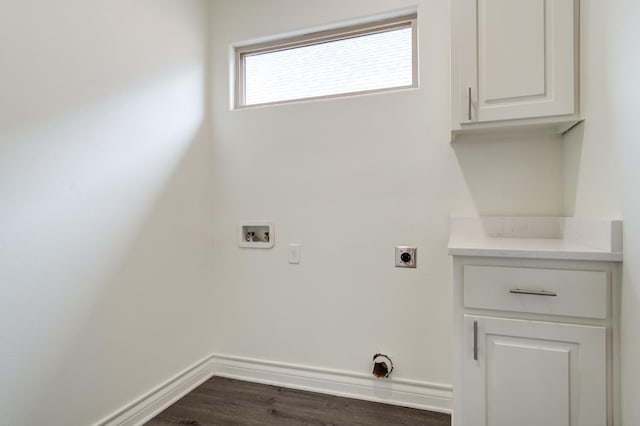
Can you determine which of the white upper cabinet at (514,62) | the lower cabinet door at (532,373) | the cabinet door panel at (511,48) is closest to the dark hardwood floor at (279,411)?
the lower cabinet door at (532,373)

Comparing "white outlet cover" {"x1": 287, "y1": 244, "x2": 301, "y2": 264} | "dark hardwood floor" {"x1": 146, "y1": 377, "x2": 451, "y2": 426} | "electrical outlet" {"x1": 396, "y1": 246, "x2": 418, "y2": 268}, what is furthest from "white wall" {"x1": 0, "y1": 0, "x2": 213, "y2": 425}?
"electrical outlet" {"x1": 396, "y1": 246, "x2": 418, "y2": 268}

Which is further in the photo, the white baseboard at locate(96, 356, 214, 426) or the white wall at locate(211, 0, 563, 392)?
the white wall at locate(211, 0, 563, 392)

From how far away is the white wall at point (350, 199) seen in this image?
71.5 inches

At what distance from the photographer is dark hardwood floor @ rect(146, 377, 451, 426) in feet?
5.68

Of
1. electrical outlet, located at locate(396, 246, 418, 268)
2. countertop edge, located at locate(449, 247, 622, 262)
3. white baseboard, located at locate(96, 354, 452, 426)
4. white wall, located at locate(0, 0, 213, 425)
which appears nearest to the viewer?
countertop edge, located at locate(449, 247, 622, 262)

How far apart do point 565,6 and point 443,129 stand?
2.19 feet

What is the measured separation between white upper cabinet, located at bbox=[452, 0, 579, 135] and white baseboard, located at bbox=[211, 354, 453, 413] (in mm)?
1361

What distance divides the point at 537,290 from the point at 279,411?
136 centimetres

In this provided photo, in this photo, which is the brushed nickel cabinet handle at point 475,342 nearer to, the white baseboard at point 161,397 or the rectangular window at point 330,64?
the rectangular window at point 330,64

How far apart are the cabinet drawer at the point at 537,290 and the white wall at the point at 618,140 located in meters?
0.08

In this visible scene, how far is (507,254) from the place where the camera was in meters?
1.25

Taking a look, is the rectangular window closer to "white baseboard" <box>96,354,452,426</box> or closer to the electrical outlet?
the electrical outlet

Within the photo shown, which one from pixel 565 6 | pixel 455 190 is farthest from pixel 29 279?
pixel 565 6

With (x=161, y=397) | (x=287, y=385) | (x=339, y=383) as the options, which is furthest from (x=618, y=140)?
(x=161, y=397)
